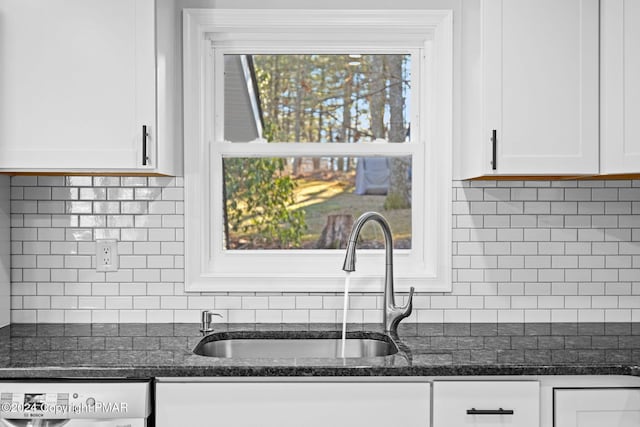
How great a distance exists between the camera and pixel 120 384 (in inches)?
75.4

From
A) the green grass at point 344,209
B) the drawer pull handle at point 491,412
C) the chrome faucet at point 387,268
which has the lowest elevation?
the drawer pull handle at point 491,412

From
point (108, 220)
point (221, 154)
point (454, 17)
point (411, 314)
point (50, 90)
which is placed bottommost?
point (411, 314)

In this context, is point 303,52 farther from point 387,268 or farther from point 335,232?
point 387,268

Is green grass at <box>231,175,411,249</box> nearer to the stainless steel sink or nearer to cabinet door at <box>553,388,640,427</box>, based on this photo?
the stainless steel sink

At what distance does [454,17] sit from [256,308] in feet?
4.59

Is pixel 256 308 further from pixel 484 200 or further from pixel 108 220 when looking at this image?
pixel 484 200

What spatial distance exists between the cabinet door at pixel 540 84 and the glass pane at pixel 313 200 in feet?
1.82

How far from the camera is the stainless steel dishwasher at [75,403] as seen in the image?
190cm

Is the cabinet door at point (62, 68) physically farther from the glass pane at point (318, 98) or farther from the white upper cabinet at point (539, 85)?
the white upper cabinet at point (539, 85)

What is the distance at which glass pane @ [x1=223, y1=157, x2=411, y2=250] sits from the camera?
2.74 metres

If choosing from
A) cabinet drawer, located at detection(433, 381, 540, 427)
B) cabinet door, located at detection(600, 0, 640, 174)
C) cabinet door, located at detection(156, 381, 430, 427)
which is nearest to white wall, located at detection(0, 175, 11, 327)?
cabinet door, located at detection(156, 381, 430, 427)

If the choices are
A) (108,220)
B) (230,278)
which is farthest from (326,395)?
(108,220)

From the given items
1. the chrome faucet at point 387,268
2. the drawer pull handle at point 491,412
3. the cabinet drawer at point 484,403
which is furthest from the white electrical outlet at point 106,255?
the drawer pull handle at point 491,412

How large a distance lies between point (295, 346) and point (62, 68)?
4.22 ft
